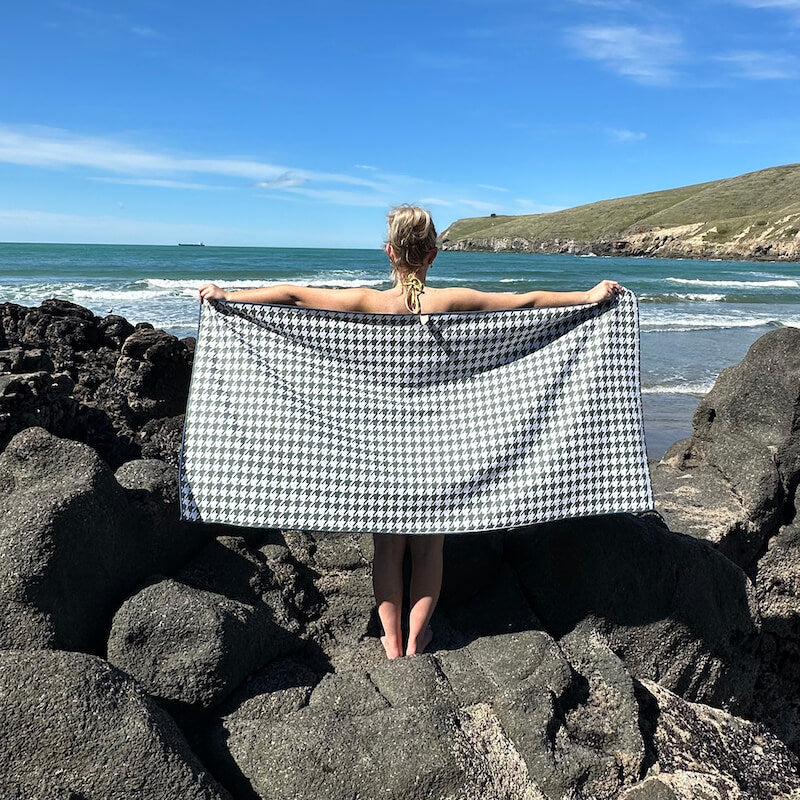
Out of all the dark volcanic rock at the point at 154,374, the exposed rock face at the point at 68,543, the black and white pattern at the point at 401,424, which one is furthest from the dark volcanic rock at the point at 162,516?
the dark volcanic rock at the point at 154,374

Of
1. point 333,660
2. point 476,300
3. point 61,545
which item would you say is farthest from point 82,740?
point 476,300

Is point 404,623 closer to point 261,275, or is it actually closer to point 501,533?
point 501,533

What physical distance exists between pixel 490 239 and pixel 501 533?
5280 inches

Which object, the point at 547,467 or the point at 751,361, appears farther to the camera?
the point at 751,361

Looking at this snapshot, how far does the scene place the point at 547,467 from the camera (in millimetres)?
3775

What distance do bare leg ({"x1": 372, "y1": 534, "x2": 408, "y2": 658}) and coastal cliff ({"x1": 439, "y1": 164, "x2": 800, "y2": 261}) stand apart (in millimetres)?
90087

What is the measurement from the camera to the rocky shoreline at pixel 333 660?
8.63 ft

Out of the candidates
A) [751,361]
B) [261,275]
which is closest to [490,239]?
[261,275]

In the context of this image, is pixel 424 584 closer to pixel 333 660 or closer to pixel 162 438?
pixel 333 660

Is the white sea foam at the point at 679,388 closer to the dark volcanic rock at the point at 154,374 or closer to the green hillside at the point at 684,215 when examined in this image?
the dark volcanic rock at the point at 154,374

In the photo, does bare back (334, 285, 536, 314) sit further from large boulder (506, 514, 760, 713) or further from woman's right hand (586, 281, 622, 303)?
large boulder (506, 514, 760, 713)

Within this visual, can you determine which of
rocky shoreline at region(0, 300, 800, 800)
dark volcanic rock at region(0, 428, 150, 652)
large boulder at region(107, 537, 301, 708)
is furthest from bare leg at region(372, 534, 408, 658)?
dark volcanic rock at region(0, 428, 150, 652)

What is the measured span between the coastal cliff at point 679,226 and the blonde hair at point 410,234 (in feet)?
295

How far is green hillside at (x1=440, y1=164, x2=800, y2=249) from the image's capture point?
95.2 meters
